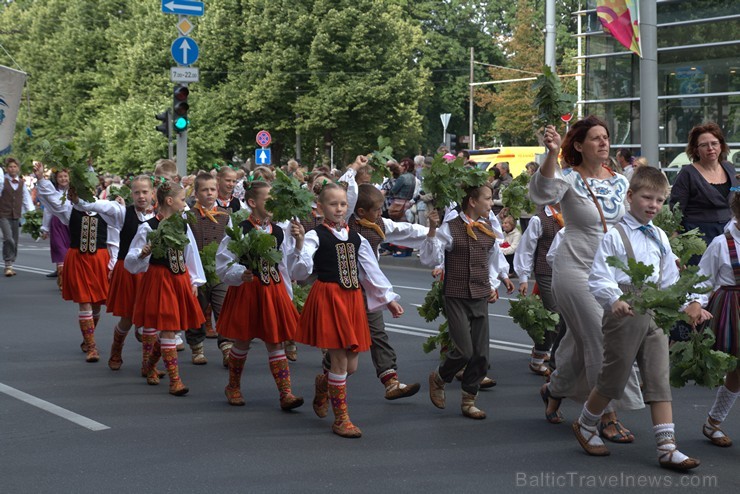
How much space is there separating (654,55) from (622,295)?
29.0 ft

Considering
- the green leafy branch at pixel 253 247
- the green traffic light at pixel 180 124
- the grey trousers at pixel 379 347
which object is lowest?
the grey trousers at pixel 379 347

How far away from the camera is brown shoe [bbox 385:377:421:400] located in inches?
318

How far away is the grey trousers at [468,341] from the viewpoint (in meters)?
7.71

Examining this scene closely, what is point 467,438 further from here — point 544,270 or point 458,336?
point 544,270

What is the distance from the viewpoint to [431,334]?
38.5 feet

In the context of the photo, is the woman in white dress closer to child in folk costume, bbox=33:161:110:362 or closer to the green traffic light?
child in folk costume, bbox=33:161:110:362

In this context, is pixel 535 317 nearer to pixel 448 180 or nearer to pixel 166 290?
pixel 448 180

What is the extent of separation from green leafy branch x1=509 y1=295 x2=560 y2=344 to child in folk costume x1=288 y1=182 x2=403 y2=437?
5.82 feet

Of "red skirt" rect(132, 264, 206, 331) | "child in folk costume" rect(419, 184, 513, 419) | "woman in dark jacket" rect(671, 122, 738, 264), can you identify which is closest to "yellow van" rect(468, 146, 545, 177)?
"woman in dark jacket" rect(671, 122, 738, 264)

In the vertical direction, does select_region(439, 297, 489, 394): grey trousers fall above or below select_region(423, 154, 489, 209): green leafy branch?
below

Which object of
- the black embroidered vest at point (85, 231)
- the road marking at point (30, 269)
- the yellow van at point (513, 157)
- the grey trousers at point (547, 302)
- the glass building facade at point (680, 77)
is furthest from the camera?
the yellow van at point (513, 157)

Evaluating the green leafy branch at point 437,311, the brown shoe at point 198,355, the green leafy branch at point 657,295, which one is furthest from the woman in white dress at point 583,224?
the brown shoe at point 198,355

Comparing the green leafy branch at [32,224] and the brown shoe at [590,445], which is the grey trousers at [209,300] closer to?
the brown shoe at [590,445]

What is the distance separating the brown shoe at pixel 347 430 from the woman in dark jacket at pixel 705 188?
370 cm
